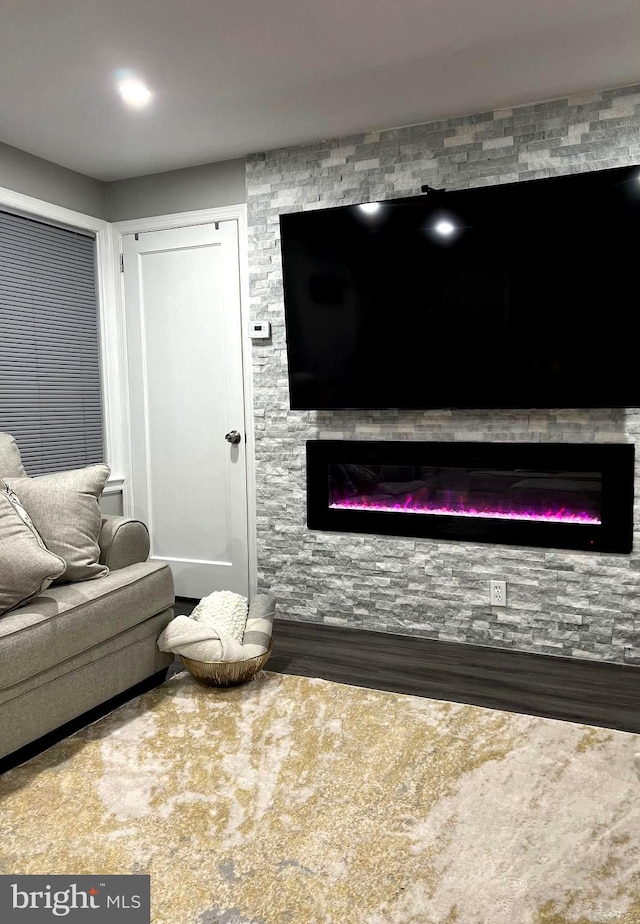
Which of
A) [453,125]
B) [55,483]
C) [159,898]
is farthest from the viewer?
[453,125]

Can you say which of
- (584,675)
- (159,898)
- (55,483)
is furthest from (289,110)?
(159,898)

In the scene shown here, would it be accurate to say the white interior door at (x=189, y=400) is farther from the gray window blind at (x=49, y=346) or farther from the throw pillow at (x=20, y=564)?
the throw pillow at (x=20, y=564)

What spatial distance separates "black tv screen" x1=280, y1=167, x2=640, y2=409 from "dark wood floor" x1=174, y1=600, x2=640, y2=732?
119 centimetres

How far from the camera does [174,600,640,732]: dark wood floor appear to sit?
272 cm

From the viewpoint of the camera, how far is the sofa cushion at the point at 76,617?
88.3 inches

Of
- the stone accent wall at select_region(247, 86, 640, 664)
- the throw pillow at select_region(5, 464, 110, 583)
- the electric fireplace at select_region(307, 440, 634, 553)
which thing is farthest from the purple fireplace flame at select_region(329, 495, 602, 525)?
the throw pillow at select_region(5, 464, 110, 583)

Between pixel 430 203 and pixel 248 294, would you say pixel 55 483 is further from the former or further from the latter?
pixel 430 203

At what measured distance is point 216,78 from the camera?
288 cm

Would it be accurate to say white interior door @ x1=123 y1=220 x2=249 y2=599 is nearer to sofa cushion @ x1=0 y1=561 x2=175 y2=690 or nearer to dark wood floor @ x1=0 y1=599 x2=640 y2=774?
dark wood floor @ x1=0 y1=599 x2=640 y2=774

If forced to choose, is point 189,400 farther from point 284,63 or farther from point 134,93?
point 284,63

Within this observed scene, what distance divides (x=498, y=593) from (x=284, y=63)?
2.52m

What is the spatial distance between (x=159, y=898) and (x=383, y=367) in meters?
2.42

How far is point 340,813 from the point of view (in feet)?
6.62

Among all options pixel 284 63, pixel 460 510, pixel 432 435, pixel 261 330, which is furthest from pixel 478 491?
pixel 284 63
